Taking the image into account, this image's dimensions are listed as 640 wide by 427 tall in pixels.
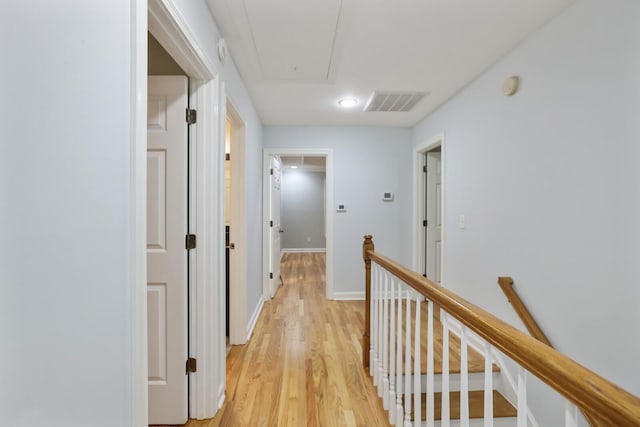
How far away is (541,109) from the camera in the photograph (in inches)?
76.1

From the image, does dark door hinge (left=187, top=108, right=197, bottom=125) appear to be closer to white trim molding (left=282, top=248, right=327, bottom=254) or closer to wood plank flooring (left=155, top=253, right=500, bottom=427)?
wood plank flooring (left=155, top=253, right=500, bottom=427)

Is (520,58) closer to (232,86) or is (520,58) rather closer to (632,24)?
(632,24)

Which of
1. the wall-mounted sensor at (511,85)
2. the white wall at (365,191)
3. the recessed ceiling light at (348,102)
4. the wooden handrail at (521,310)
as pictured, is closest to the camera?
the wooden handrail at (521,310)

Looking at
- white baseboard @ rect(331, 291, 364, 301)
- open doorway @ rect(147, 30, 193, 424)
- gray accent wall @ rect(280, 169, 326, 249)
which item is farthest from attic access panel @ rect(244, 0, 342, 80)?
gray accent wall @ rect(280, 169, 326, 249)

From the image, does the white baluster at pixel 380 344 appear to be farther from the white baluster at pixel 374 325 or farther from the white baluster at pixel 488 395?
the white baluster at pixel 488 395

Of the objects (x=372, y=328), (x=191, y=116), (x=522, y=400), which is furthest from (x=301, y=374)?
(x=191, y=116)

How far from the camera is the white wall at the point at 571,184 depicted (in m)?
1.43

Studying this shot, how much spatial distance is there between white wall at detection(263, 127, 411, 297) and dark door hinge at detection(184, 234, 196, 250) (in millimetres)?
2535

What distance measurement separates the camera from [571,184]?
1.73 m

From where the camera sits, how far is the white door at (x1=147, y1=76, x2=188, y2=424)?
163 centimetres

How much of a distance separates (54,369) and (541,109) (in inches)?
101

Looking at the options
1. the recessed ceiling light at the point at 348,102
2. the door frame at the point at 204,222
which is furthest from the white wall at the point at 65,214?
the recessed ceiling light at the point at 348,102

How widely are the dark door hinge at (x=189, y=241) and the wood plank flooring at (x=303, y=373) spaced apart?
988 millimetres

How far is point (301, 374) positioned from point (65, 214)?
2.00 metres
